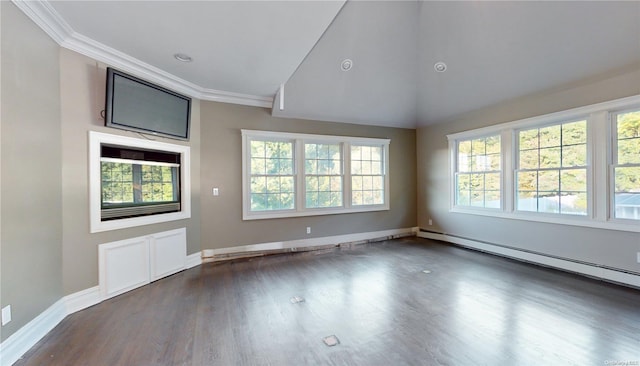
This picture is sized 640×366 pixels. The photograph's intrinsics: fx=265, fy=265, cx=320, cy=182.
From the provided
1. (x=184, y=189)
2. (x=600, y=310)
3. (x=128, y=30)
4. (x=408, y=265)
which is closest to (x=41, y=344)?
(x=184, y=189)

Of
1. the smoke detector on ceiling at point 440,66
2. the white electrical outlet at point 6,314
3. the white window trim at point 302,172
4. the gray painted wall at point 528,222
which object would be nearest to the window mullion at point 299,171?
the white window trim at point 302,172

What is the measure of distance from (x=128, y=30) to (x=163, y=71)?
3.11ft

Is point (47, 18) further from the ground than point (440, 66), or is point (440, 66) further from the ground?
point (440, 66)

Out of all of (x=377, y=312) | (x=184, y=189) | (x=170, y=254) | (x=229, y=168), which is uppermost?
(x=229, y=168)

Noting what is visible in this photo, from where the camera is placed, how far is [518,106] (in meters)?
4.42

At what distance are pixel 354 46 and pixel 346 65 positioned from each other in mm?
344

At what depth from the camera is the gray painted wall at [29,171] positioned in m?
2.03

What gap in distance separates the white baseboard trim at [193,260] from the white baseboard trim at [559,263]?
4914mm

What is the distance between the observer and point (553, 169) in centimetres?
407

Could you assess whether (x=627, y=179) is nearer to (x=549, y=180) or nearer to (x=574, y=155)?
(x=574, y=155)

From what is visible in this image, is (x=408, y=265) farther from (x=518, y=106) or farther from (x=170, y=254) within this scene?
(x=170, y=254)

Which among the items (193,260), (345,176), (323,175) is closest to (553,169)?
(345,176)

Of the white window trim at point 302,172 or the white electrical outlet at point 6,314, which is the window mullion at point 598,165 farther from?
the white electrical outlet at point 6,314

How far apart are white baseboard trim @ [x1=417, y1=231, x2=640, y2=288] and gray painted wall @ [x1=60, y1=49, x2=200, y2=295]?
5.83m
